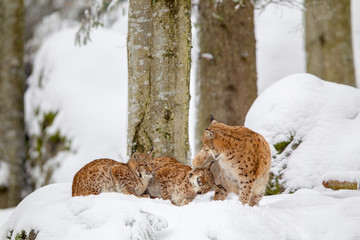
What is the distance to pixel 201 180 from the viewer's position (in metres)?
4.57

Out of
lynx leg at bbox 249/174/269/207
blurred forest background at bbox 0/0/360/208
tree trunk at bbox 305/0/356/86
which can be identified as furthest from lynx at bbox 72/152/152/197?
tree trunk at bbox 305/0/356/86

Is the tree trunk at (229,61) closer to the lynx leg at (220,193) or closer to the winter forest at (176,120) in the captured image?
the winter forest at (176,120)

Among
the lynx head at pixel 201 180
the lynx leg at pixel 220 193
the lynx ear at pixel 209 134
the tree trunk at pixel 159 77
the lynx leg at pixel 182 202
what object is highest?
the tree trunk at pixel 159 77

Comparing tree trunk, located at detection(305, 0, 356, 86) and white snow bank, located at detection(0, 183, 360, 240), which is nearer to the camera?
white snow bank, located at detection(0, 183, 360, 240)

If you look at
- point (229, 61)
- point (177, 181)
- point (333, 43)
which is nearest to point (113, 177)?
point (177, 181)

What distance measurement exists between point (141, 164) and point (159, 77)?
1005 millimetres

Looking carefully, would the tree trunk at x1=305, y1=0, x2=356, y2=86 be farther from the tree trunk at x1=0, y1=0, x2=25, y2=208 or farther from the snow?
the tree trunk at x1=0, y1=0, x2=25, y2=208

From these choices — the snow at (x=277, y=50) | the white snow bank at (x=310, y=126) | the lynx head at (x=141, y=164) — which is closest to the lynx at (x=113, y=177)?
the lynx head at (x=141, y=164)

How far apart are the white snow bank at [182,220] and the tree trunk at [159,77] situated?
98 centimetres

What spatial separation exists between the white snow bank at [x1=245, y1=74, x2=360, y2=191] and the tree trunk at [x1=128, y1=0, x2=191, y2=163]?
1607 mm

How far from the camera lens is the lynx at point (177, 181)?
15.1 ft

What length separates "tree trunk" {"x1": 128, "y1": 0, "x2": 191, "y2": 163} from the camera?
16.7 ft

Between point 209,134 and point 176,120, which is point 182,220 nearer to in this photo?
point 209,134

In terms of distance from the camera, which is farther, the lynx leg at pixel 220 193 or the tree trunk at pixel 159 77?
the tree trunk at pixel 159 77
